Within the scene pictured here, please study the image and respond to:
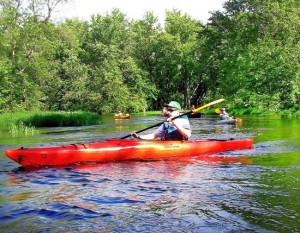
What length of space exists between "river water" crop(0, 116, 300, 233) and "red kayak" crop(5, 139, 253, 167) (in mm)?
198

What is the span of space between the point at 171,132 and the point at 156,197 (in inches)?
153

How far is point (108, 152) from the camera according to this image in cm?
810

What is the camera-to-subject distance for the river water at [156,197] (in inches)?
168

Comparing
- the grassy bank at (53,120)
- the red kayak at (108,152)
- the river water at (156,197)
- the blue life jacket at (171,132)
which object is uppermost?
the grassy bank at (53,120)

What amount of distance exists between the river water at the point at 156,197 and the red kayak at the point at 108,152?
198 mm

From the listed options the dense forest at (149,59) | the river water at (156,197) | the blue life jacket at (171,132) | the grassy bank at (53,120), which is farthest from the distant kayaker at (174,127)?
the dense forest at (149,59)

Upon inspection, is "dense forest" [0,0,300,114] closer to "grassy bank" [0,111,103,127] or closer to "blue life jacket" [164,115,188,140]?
"grassy bank" [0,111,103,127]

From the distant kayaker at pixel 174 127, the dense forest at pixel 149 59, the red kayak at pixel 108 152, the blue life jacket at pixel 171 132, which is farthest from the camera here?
the dense forest at pixel 149 59

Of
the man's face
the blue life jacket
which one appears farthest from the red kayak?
the man's face

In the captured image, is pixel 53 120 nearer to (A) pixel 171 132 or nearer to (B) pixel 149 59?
(A) pixel 171 132

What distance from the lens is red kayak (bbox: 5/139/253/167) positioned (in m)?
7.64

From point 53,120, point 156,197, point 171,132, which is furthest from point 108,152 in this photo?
point 53,120

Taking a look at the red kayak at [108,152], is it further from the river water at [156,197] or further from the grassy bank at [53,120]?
the grassy bank at [53,120]

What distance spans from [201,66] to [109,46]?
1088cm
